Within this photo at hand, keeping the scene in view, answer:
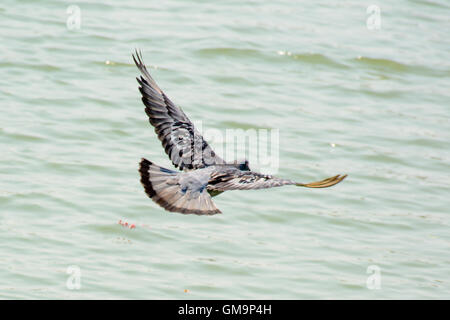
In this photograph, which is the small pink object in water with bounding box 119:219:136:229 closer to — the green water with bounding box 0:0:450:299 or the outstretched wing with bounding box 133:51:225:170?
the green water with bounding box 0:0:450:299

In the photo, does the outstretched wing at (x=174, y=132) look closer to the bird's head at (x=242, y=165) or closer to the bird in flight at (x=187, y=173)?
the bird in flight at (x=187, y=173)

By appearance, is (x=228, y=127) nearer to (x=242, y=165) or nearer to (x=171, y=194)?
(x=242, y=165)

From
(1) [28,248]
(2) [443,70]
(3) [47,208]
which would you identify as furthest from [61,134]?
(2) [443,70]

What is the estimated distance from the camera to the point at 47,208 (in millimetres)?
9492

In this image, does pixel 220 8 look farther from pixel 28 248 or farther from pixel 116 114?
pixel 28 248

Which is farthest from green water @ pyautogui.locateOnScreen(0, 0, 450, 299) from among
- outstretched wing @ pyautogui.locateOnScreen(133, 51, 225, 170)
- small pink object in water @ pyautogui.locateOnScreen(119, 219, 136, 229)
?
outstretched wing @ pyautogui.locateOnScreen(133, 51, 225, 170)

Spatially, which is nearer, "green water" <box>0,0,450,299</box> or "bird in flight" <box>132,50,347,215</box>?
"bird in flight" <box>132,50,347,215</box>

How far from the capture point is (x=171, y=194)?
21.8 ft

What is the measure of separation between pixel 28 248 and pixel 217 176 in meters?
2.80

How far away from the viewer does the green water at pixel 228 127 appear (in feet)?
29.3

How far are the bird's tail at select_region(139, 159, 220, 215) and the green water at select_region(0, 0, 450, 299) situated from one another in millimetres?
1928

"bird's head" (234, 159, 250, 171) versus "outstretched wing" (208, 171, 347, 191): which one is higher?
"bird's head" (234, 159, 250, 171)

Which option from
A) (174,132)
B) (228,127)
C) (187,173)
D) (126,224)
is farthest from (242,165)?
(228,127)

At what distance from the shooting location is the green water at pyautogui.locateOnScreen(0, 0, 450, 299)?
8945 millimetres
